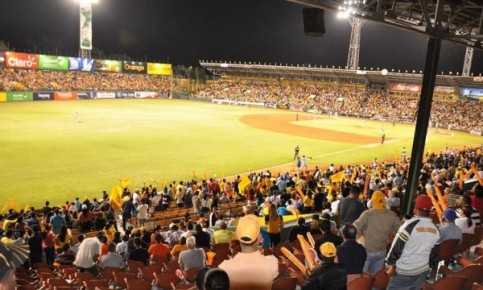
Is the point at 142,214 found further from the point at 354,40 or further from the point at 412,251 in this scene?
the point at 354,40

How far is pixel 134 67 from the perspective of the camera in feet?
291

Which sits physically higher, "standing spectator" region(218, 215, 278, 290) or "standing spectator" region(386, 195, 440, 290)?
"standing spectator" region(218, 215, 278, 290)

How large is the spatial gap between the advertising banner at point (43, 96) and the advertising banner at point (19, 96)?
0.94 meters

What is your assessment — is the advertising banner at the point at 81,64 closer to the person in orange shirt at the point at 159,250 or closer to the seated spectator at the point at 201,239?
the seated spectator at the point at 201,239

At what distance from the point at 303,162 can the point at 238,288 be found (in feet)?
76.4

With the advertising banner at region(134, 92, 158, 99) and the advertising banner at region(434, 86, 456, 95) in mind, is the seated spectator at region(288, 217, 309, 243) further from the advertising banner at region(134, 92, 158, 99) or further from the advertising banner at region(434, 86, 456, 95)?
the advertising banner at region(134, 92, 158, 99)

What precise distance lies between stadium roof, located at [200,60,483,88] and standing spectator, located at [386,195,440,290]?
59.8 meters

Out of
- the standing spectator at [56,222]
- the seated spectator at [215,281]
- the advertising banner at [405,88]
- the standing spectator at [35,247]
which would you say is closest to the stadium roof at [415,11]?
the seated spectator at [215,281]

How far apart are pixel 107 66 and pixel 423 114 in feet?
261

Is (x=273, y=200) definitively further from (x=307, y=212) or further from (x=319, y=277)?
(x=319, y=277)

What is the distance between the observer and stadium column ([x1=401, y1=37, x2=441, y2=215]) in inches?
438

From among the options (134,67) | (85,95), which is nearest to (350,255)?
(85,95)

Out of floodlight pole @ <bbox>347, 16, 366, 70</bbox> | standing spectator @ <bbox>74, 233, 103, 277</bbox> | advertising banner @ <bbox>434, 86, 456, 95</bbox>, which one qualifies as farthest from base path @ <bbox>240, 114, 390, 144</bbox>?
standing spectator @ <bbox>74, 233, 103, 277</bbox>

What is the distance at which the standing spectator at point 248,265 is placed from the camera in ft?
12.0
